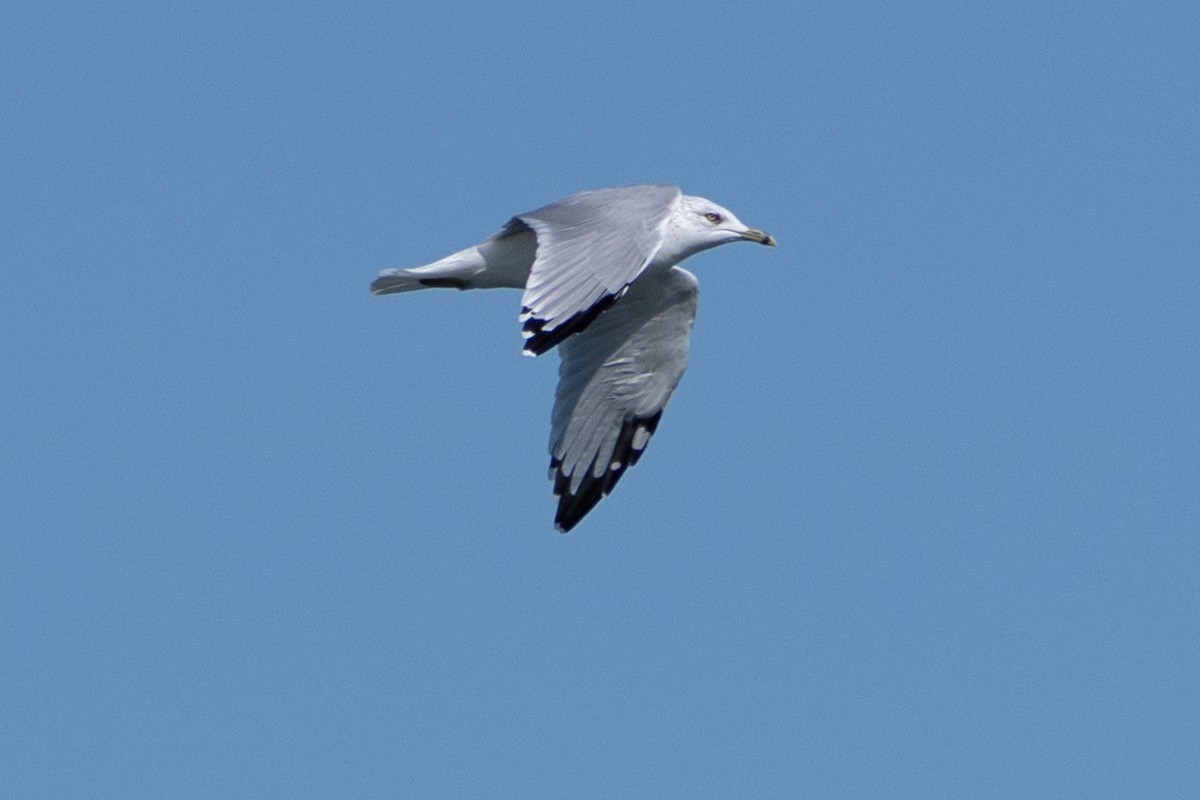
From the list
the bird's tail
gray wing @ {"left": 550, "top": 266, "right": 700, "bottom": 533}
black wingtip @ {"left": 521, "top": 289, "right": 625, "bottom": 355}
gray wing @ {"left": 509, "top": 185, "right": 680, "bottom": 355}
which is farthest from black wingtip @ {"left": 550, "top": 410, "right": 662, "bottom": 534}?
black wingtip @ {"left": 521, "top": 289, "right": 625, "bottom": 355}

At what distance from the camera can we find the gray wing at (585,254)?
8.76 m

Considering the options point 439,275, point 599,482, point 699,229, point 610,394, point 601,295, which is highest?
point 699,229

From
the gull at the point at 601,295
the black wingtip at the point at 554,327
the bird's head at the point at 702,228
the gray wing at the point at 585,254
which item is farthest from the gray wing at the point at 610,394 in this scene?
the black wingtip at the point at 554,327

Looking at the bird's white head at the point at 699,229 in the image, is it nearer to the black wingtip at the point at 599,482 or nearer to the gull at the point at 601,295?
the gull at the point at 601,295

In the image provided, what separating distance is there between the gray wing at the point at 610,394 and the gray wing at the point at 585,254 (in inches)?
51.5

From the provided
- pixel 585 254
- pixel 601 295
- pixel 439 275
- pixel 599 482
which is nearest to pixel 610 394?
pixel 599 482

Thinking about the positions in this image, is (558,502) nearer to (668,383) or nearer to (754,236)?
(668,383)

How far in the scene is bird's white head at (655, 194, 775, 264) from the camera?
388 inches

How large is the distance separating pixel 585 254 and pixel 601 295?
29 cm

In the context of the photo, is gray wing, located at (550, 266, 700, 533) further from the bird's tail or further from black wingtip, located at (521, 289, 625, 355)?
black wingtip, located at (521, 289, 625, 355)

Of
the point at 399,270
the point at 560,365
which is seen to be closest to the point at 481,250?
the point at 399,270

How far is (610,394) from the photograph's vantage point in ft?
36.3

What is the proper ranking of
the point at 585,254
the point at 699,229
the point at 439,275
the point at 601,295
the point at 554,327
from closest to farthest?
the point at 554,327
the point at 601,295
the point at 585,254
the point at 699,229
the point at 439,275

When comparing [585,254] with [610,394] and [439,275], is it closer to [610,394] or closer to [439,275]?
[439,275]
